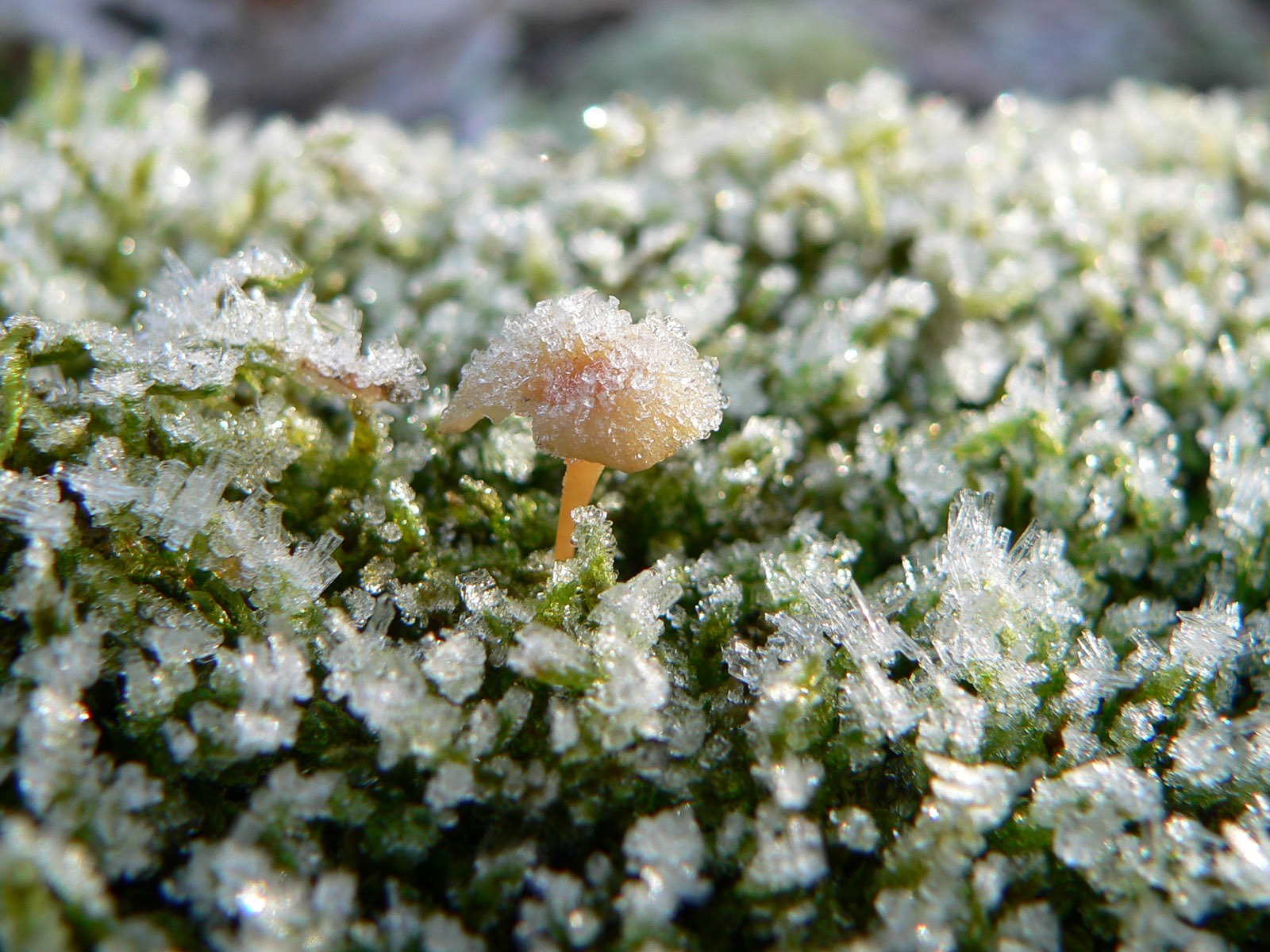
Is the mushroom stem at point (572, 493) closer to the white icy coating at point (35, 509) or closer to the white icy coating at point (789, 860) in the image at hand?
the white icy coating at point (789, 860)

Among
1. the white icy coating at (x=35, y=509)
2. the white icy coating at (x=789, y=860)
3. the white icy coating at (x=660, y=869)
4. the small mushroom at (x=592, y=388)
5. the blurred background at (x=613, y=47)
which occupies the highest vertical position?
the small mushroom at (x=592, y=388)

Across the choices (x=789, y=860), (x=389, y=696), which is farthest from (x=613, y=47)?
(x=789, y=860)

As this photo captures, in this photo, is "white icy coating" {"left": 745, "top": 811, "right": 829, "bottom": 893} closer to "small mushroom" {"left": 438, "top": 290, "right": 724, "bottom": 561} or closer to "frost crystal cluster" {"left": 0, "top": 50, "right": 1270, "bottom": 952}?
"frost crystal cluster" {"left": 0, "top": 50, "right": 1270, "bottom": 952}

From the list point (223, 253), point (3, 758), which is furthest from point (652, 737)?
point (223, 253)

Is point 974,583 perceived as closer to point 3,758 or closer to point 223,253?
point 3,758

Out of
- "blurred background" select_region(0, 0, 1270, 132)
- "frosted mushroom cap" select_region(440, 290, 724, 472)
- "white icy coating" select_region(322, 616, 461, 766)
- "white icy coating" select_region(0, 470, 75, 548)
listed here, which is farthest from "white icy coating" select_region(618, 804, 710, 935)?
"blurred background" select_region(0, 0, 1270, 132)

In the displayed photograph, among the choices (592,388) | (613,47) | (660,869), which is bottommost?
(613,47)

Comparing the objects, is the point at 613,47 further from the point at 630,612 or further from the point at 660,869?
the point at 660,869

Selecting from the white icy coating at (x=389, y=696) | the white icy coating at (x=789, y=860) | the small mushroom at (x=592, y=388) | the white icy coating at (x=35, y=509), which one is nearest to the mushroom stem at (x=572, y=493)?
the small mushroom at (x=592, y=388)
